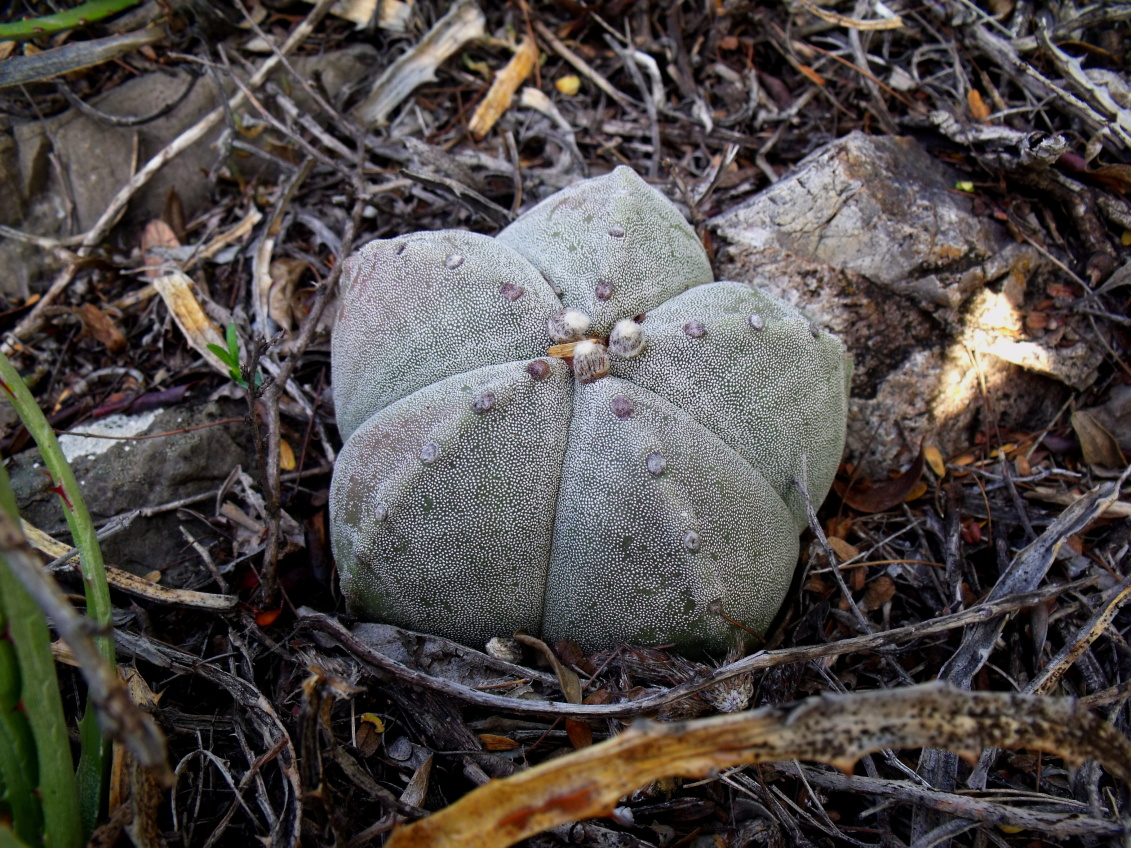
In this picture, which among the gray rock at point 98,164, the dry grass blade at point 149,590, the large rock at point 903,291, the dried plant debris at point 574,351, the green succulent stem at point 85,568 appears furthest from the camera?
the gray rock at point 98,164

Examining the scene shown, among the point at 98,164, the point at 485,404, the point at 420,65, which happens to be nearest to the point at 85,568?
the point at 485,404

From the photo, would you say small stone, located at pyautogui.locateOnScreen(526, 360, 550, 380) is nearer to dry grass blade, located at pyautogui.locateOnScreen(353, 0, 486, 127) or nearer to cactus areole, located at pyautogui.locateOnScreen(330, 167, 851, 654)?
cactus areole, located at pyautogui.locateOnScreen(330, 167, 851, 654)

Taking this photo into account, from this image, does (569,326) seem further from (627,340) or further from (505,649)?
(505,649)

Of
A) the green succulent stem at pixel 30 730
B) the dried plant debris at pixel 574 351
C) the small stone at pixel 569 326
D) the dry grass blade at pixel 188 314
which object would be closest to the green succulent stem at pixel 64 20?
the dried plant debris at pixel 574 351

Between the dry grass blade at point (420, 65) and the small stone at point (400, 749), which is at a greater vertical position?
the dry grass blade at point (420, 65)

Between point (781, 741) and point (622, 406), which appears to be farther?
point (622, 406)

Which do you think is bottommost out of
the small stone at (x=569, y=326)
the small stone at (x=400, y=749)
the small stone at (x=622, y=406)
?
the small stone at (x=400, y=749)

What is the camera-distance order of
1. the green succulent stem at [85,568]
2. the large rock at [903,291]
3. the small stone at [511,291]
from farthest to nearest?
the large rock at [903,291], the small stone at [511,291], the green succulent stem at [85,568]

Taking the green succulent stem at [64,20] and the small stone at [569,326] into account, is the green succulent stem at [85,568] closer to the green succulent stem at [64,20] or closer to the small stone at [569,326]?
the small stone at [569,326]
